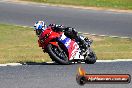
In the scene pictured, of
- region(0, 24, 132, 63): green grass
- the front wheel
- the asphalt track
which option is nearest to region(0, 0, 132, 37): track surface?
the asphalt track

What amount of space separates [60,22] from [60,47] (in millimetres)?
15805

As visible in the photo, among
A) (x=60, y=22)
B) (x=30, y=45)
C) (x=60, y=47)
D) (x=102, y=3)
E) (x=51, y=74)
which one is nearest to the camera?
(x=51, y=74)

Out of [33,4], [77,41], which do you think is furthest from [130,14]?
[77,41]

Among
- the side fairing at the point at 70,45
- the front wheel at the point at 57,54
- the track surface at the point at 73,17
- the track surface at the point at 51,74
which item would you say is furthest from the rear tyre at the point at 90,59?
the track surface at the point at 73,17

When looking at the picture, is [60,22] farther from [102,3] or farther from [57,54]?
[57,54]

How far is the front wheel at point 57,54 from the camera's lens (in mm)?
13859

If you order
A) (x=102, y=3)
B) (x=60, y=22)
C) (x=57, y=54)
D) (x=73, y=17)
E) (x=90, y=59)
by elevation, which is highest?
(x=57, y=54)

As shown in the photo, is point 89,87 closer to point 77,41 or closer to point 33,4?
point 77,41

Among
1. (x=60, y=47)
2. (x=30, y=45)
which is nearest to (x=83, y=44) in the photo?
(x=60, y=47)

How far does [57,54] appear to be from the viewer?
1395 cm

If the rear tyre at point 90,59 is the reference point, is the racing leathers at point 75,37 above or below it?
above

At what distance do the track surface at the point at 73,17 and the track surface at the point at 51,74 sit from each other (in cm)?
1261

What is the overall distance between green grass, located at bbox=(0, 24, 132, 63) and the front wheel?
5.27 feet

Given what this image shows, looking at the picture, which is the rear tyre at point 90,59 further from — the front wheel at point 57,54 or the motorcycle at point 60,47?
the front wheel at point 57,54
